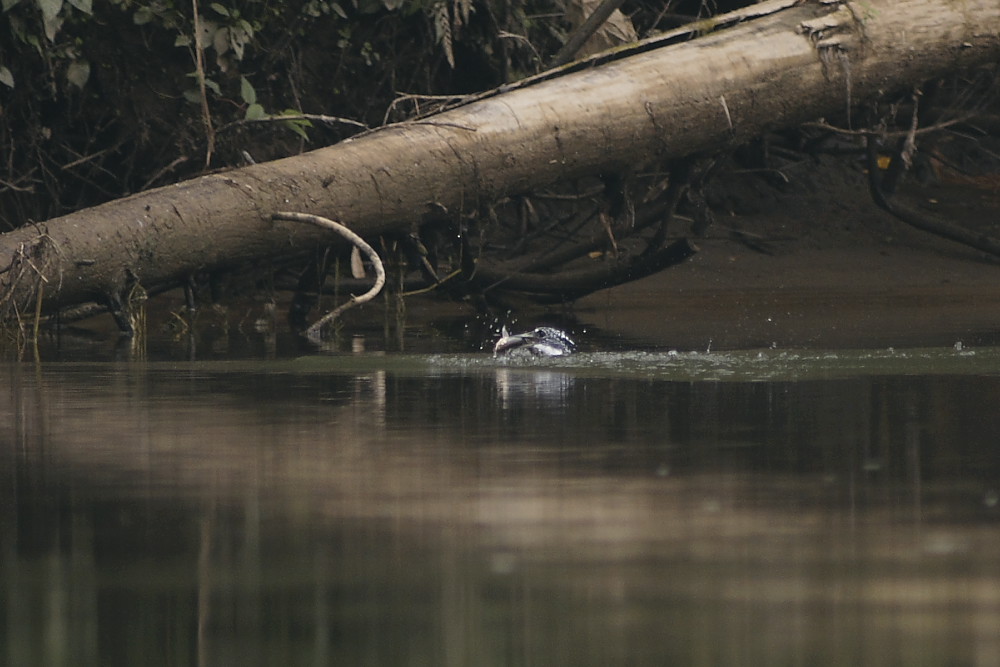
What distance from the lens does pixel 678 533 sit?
3.30 meters

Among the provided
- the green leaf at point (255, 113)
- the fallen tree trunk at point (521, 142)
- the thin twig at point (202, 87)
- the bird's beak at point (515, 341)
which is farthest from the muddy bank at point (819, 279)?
the thin twig at point (202, 87)

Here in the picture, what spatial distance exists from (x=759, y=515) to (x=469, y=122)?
220 inches

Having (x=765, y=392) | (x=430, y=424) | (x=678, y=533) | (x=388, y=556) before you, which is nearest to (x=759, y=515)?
(x=678, y=533)

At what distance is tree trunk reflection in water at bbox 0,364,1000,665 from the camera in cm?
252

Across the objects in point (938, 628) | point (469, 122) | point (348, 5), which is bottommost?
point (938, 628)

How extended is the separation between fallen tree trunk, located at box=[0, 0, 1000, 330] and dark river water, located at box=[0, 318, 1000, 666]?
7.65ft

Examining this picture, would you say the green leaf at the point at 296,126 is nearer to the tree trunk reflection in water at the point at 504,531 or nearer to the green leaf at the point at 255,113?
the green leaf at the point at 255,113

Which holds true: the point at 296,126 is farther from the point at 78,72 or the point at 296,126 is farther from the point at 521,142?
the point at 521,142

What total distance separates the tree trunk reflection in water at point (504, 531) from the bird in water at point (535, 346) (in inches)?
80.6

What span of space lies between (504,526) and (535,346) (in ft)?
14.9

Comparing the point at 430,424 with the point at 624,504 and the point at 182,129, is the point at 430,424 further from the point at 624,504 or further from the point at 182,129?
the point at 182,129

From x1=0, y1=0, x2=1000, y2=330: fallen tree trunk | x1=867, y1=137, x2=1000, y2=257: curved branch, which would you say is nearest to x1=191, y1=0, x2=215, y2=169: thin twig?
x1=0, y1=0, x2=1000, y2=330: fallen tree trunk

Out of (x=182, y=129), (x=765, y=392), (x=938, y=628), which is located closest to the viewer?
(x=938, y=628)

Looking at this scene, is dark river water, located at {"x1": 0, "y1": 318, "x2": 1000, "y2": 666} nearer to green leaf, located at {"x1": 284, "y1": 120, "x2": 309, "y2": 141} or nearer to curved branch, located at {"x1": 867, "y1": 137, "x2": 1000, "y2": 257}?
green leaf, located at {"x1": 284, "y1": 120, "x2": 309, "y2": 141}
